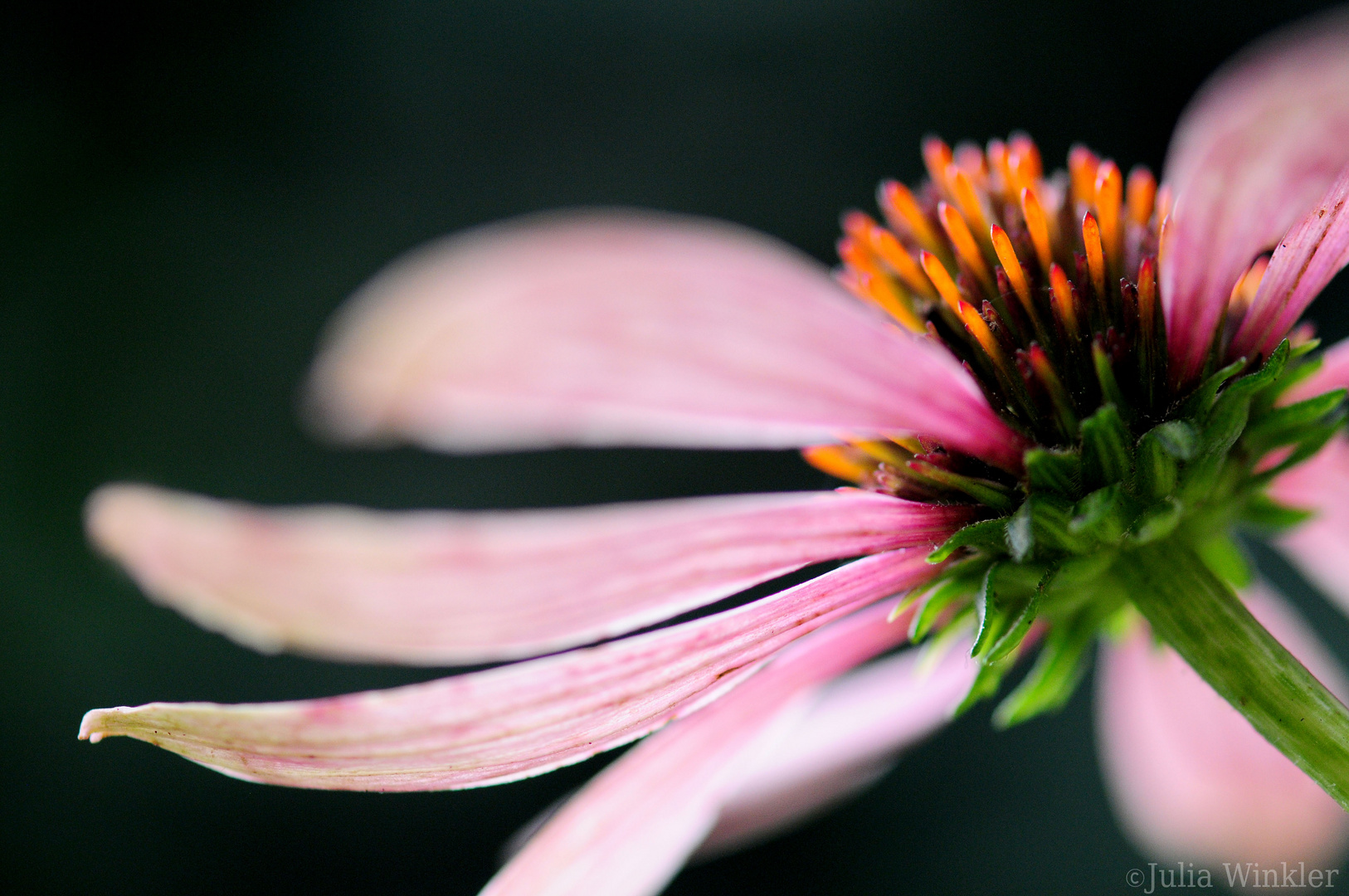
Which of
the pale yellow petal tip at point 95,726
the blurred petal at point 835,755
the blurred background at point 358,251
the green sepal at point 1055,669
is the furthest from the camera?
the blurred background at point 358,251

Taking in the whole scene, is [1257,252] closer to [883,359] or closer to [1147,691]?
[883,359]

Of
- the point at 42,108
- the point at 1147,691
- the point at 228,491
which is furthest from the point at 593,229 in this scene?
the point at 42,108

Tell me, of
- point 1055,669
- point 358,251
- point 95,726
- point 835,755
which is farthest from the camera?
point 358,251

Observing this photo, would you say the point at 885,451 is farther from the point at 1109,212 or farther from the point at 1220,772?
the point at 1220,772

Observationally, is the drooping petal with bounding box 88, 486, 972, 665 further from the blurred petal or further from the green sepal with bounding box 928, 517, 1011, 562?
the blurred petal

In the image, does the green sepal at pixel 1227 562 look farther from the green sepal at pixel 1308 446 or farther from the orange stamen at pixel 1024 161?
the orange stamen at pixel 1024 161

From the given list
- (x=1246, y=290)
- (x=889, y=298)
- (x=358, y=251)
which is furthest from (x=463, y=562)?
(x=358, y=251)

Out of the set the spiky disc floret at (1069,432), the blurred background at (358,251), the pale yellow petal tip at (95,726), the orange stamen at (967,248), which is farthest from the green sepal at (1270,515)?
the blurred background at (358,251)
